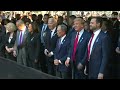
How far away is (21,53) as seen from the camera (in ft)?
20.7

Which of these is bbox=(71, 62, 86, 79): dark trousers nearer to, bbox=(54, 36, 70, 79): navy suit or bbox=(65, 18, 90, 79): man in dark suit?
bbox=(65, 18, 90, 79): man in dark suit

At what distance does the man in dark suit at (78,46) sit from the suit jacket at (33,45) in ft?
4.84

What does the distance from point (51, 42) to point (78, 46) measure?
125 cm

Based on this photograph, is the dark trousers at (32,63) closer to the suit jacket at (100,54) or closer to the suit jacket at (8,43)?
the suit jacket at (8,43)

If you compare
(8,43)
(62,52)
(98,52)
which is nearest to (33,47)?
(8,43)

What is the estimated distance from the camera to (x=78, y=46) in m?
4.52

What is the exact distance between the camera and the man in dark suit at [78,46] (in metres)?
4.50

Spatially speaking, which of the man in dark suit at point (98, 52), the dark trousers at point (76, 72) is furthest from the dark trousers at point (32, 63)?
the man in dark suit at point (98, 52)

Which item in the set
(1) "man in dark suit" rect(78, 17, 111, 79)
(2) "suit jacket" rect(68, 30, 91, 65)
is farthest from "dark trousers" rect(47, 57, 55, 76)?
(1) "man in dark suit" rect(78, 17, 111, 79)

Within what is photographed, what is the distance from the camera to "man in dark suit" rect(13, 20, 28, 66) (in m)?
6.19
